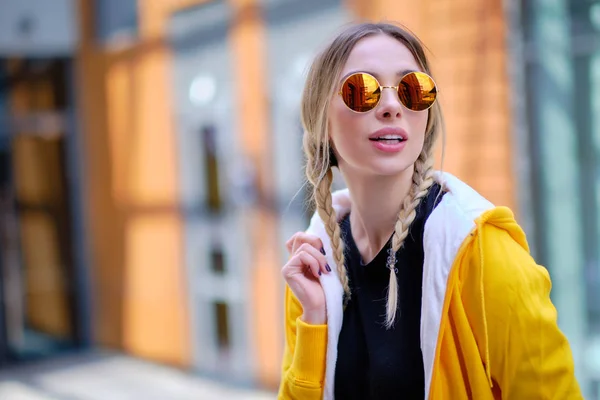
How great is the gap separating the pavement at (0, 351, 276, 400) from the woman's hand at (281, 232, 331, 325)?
173 inches

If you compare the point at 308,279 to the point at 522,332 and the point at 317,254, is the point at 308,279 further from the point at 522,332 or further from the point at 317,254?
the point at 522,332

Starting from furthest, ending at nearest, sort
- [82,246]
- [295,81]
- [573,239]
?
1. [82,246]
2. [295,81]
3. [573,239]

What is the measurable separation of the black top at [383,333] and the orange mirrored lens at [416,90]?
0.56 ft

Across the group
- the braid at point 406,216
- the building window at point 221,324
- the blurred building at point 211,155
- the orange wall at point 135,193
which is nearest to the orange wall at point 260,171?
the blurred building at point 211,155

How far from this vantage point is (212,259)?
6316 mm

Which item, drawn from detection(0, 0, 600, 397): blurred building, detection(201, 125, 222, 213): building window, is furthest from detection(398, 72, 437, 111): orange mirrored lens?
detection(201, 125, 222, 213): building window

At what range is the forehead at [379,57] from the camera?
1286 mm

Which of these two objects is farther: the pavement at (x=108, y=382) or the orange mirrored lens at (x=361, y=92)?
the pavement at (x=108, y=382)

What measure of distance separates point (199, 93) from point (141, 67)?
2.97 ft

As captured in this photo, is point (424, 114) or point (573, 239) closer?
point (424, 114)

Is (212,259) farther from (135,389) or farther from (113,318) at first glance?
(113,318)

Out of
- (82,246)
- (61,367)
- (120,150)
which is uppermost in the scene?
(120,150)

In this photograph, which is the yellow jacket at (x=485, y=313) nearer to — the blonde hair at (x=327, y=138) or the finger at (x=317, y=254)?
the blonde hair at (x=327, y=138)

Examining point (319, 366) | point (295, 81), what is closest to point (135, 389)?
point (295, 81)
